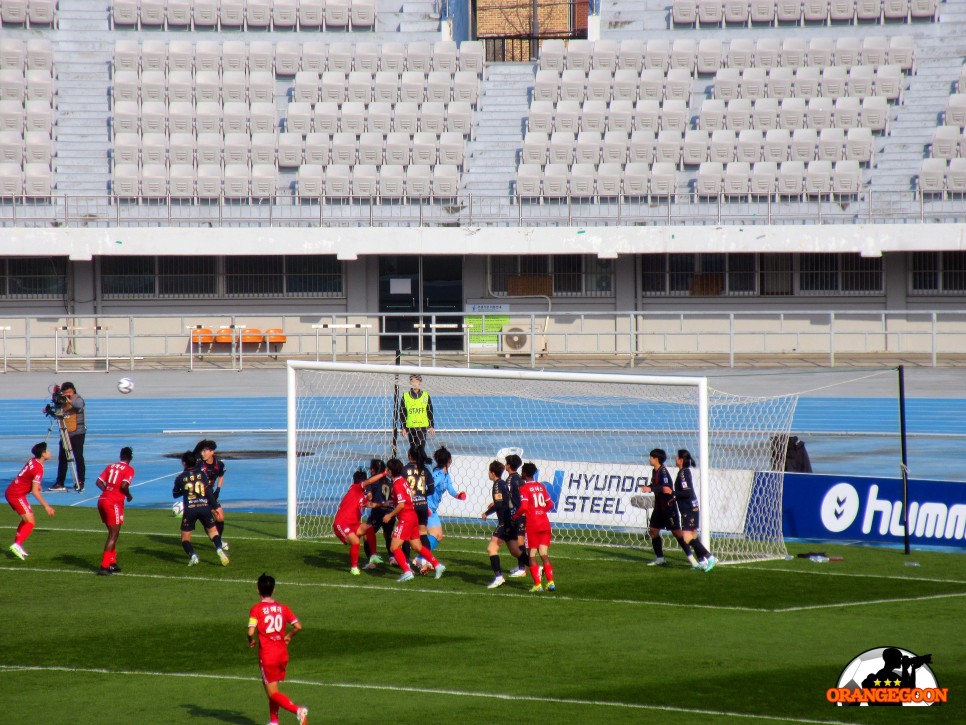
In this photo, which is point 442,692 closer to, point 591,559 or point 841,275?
point 591,559

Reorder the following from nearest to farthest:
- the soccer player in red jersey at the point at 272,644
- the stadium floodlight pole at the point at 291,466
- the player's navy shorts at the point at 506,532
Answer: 1. the soccer player in red jersey at the point at 272,644
2. the player's navy shorts at the point at 506,532
3. the stadium floodlight pole at the point at 291,466

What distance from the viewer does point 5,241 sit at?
3177cm

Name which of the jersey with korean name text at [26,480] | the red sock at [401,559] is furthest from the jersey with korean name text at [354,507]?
the jersey with korean name text at [26,480]

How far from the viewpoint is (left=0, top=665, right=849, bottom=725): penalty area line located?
337 inches

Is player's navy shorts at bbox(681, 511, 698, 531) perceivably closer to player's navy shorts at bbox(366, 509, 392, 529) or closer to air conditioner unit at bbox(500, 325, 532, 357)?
player's navy shorts at bbox(366, 509, 392, 529)

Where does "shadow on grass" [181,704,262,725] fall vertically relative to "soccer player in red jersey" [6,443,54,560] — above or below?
below

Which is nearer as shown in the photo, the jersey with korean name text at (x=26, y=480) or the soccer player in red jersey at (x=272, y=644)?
the soccer player in red jersey at (x=272, y=644)

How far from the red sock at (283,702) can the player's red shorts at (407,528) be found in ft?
16.2

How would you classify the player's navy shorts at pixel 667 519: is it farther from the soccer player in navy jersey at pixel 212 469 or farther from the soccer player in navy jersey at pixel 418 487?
the soccer player in navy jersey at pixel 212 469

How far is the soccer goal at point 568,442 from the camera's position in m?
15.7

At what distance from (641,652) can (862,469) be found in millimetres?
9898

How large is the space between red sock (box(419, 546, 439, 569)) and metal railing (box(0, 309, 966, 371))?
16252mm

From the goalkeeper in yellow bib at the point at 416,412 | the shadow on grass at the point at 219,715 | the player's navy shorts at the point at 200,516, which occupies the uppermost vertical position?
the goalkeeper in yellow bib at the point at 416,412

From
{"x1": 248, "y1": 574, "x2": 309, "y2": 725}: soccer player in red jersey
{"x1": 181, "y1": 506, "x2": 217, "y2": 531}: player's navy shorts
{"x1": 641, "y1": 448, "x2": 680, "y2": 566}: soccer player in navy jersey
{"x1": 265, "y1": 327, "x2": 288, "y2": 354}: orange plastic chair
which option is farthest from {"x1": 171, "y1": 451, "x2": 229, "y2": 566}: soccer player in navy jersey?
{"x1": 265, "y1": 327, "x2": 288, "y2": 354}: orange plastic chair
